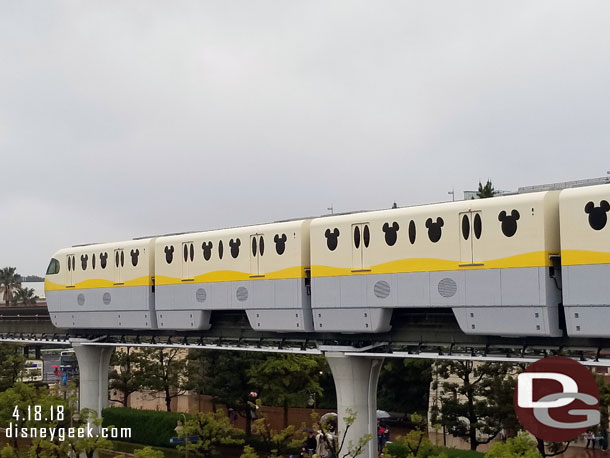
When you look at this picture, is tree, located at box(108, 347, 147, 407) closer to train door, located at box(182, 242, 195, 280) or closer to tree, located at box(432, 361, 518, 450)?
train door, located at box(182, 242, 195, 280)

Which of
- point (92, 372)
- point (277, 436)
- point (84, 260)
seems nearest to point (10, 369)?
point (92, 372)

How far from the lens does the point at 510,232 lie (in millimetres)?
31250

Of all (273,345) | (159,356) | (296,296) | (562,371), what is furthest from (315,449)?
(159,356)

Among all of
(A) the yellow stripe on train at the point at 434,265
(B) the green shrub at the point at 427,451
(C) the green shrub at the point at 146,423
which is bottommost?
(C) the green shrub at the point at 146,423

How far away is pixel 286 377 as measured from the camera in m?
59.0

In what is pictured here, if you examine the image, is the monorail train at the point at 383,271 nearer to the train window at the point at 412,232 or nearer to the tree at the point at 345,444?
the train window at the point at 412,232

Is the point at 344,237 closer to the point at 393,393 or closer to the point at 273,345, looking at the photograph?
the point at 273,345

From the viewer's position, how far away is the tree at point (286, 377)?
191 ft

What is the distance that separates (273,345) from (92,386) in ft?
61.0

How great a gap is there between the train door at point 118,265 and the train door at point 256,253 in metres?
11.9

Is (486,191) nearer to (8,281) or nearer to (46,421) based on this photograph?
(46,421)

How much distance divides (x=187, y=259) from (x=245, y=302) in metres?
5.47

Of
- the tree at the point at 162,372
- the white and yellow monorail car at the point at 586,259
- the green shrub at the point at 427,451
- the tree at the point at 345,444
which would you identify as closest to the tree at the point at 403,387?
the tree at the point at 162,372

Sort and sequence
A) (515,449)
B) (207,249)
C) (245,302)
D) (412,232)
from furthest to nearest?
(207,249) → (245,302) → (412,232) → (515,449)
